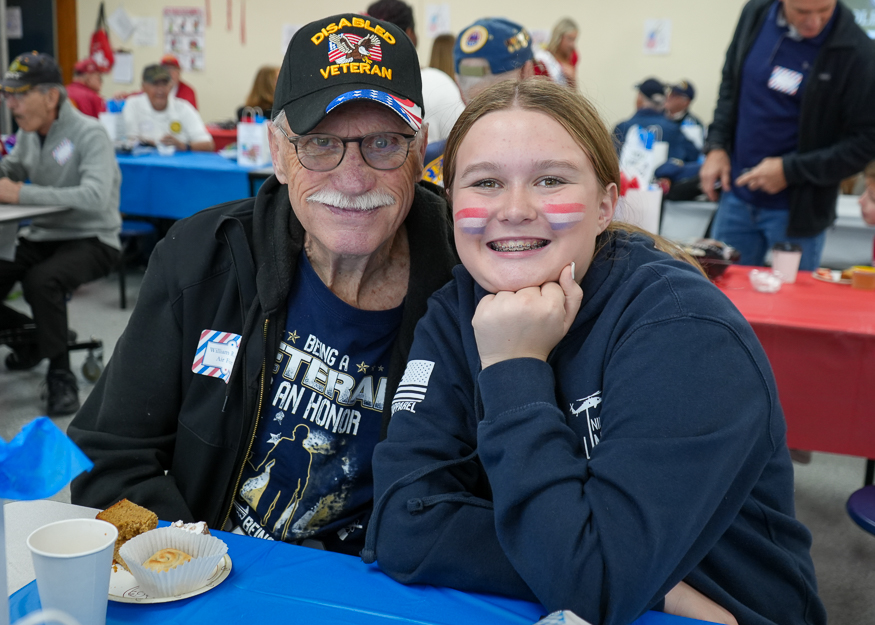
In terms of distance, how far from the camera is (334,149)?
1287 millimetres

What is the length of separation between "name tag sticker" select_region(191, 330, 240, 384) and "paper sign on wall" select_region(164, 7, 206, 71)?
9.18m

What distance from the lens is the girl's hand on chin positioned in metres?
1.01

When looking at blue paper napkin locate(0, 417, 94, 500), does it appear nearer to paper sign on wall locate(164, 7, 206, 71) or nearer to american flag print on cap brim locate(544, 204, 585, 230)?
american flag print on cap brim locate(544, 204, 585, 230)

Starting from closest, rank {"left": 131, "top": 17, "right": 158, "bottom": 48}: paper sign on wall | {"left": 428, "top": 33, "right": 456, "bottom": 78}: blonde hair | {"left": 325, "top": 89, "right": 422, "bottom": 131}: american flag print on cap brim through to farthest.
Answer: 1. {"left": 325, "top": 89, "right": 422, "bottom": 131}: american flag print on cap brim
2. {"left": 428, "top": 33, "right": 456, "bottom": 78}: blonde hair
3. {"left": 131, "top": 17, "right": 158, "bottom": 48}: paper sign on wall

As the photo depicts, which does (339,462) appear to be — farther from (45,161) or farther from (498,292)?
(45,161)

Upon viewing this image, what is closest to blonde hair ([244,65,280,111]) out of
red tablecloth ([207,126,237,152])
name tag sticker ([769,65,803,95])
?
red tablecloth ([207,126,237,152])

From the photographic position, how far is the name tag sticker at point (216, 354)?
1.29m

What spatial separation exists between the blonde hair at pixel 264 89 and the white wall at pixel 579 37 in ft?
7.20

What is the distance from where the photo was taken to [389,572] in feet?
3.11

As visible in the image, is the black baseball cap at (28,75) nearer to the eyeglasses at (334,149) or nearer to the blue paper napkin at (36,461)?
→ the eyeglasses at (334,149)

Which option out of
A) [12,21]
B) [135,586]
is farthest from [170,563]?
[12,21]

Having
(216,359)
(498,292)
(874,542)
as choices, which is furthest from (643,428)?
(874,542)

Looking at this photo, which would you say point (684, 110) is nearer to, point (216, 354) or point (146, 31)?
point (146, 31)

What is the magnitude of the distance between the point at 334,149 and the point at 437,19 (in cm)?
798
